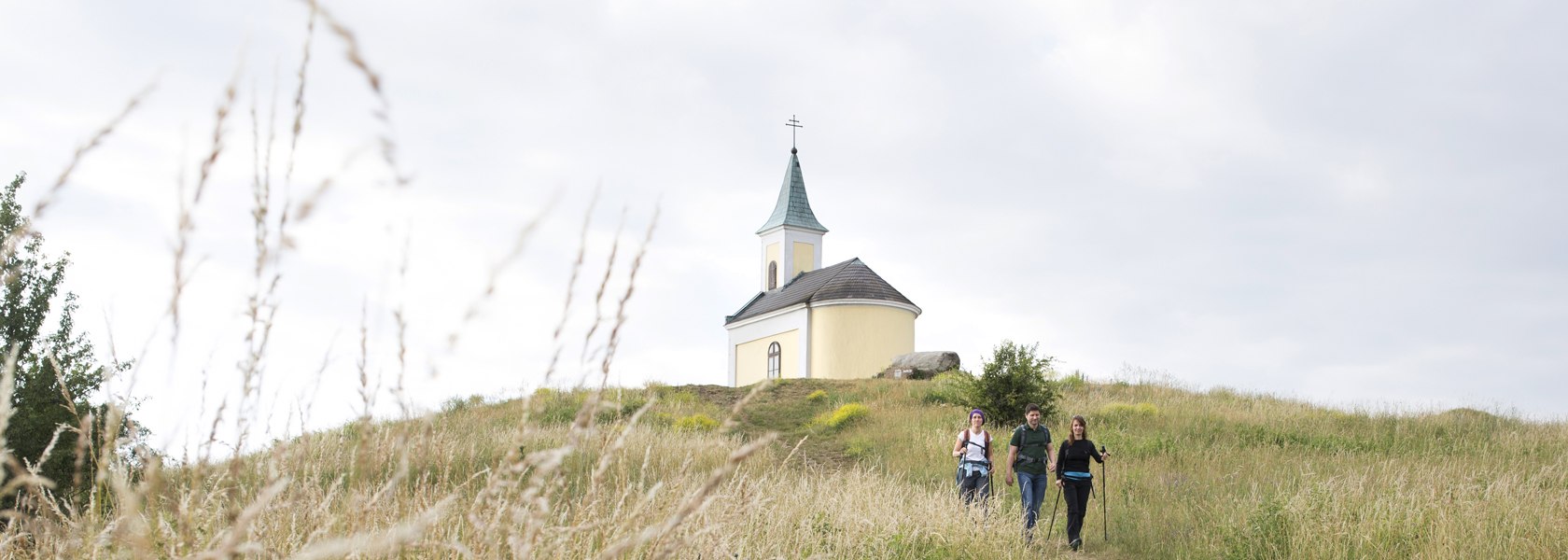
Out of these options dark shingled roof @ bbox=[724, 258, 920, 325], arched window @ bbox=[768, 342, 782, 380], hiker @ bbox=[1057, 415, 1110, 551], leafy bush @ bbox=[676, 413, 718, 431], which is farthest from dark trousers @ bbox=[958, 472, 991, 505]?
arched window @ bbox=[768, 342, 782, 380]

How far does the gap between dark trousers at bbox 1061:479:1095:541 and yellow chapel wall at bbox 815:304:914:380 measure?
21.7m

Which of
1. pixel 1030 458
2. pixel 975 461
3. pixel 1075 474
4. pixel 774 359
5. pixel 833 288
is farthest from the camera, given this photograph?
pixel 774 359

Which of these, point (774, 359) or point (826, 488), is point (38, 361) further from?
point (774, 359)

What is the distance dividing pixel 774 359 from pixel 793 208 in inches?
264

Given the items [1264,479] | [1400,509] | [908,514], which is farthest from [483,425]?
[1400,509]

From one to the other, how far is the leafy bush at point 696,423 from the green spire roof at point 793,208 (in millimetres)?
18974

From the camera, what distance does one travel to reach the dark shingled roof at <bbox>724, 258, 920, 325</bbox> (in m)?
33.0

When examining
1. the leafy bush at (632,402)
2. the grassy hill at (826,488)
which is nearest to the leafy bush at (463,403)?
the grassy hill at (826,488)

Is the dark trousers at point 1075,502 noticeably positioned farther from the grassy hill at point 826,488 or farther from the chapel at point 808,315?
the chapel at point 808,315

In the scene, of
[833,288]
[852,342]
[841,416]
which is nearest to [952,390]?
[841,416]

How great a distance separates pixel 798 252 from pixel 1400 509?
98.6 feet

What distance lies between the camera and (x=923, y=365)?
29.4 metres

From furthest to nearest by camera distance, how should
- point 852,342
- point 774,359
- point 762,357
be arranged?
point 762,357, point 774,359, point 852,342

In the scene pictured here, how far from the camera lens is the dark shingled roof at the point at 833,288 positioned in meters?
33.0
